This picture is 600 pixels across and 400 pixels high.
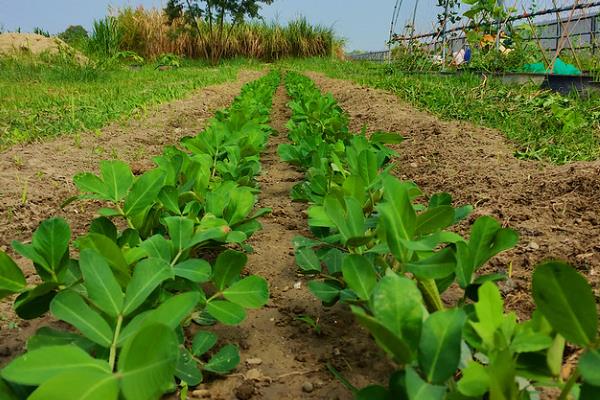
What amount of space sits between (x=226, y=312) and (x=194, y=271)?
0.12 meters

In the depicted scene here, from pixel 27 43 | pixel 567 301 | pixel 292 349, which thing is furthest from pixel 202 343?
pixel 27 43

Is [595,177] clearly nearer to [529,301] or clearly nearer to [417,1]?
[529,301]

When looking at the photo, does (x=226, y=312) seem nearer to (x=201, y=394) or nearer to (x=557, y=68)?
(x=201, y=394)

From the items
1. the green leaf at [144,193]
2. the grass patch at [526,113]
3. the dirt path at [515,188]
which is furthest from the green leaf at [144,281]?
the grass patch at [526,113]

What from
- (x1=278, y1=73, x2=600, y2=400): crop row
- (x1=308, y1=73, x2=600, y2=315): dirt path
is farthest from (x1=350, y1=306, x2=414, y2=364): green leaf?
(x1=308, y1=73, x2=600, y2=315): dirt path

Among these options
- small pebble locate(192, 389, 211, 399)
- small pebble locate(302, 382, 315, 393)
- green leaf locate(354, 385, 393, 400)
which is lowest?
small pebble locate(302, 382, 315, 393)

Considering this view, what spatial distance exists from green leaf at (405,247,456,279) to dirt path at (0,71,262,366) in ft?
3.16

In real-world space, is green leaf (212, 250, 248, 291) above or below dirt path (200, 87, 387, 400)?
above

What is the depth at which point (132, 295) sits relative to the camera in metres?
Result: 0.92

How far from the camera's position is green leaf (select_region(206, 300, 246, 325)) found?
3.72 feet

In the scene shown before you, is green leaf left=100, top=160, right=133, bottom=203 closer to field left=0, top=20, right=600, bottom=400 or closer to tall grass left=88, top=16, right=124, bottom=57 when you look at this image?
field left=0, top=20, right=600, bottom=400

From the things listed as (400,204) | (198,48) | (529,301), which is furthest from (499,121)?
(198,48)

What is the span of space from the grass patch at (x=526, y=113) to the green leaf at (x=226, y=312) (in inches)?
97.0

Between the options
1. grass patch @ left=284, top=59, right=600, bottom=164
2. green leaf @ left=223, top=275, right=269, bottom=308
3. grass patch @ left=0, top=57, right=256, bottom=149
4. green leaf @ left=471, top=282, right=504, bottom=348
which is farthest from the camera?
grass patch @ left=0, top=57, right=256, bottom=149
